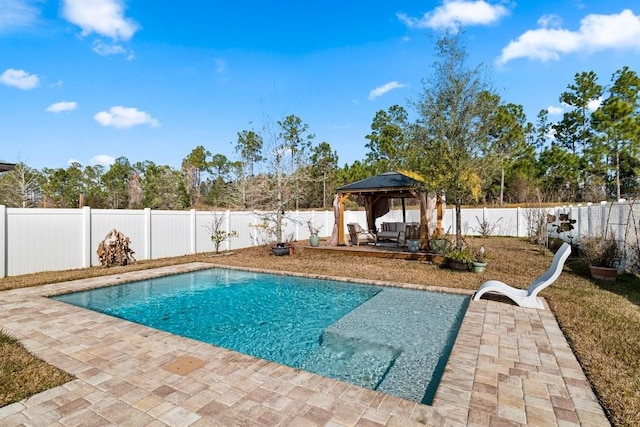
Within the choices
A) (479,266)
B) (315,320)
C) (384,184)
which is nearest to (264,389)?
(315,320)

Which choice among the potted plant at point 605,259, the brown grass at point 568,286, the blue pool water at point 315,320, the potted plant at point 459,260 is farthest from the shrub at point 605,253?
the blue pool water at point 315,320

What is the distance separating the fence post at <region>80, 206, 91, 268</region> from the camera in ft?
29.7

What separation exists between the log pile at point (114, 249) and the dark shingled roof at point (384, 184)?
26.1 feet

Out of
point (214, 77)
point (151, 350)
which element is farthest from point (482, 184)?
point (214, 77)

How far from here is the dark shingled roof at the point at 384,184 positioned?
1201 centimetres

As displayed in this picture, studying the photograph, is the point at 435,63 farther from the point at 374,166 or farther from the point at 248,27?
the point at 374,166

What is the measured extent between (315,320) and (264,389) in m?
2.77

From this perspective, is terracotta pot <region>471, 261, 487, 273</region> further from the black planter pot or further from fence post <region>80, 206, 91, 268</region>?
fence post <region>80, 206, 91, 268</region>

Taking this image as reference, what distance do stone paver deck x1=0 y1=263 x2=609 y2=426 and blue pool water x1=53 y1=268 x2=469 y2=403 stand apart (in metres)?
0.53

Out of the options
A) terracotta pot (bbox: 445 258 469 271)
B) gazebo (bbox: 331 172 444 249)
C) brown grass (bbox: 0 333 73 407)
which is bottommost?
brown grass (bbox: 0 333 73 407)

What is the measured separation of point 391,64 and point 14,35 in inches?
505

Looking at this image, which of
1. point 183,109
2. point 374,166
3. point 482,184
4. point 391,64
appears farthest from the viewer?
point 374,166

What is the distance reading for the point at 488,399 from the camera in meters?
2.73

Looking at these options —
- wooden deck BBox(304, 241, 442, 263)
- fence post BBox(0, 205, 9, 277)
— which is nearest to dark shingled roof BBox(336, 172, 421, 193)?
wooden deck BBox(304, 241, 442, 263)
